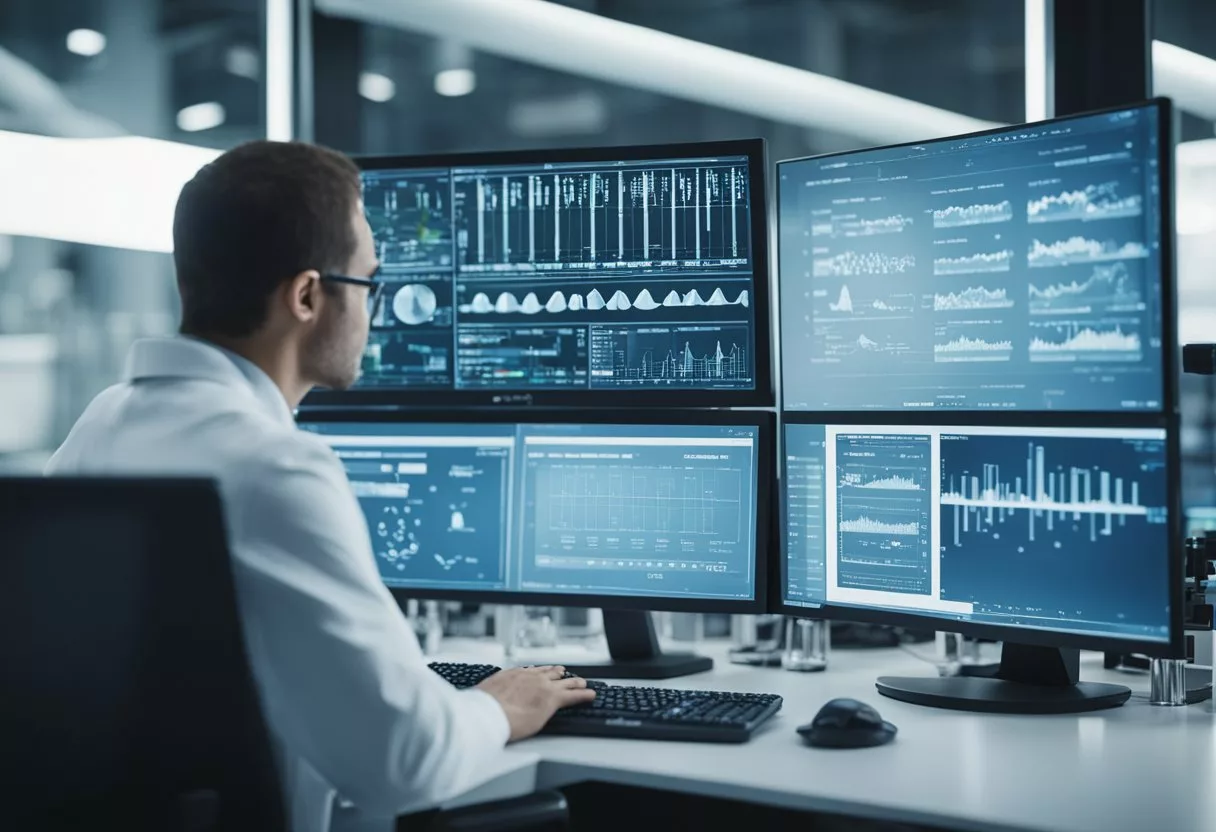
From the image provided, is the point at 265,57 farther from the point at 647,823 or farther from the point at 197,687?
the point at 197,687

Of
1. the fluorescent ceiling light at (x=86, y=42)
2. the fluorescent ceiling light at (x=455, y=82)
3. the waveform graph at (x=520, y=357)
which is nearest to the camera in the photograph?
the waveform graph at (x=520, y=357)

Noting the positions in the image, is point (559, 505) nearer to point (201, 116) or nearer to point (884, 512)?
point (884, 512)

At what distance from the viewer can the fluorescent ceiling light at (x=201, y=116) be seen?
2.72 metres

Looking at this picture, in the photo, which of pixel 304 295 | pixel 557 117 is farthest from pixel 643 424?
pixel 557 117

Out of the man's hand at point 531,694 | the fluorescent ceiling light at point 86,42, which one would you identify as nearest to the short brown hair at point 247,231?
the man's hand at point 531,694

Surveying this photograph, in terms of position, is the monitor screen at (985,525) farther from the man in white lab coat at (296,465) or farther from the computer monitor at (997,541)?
the man in white lab coat at (296,465)

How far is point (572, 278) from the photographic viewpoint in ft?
6.50

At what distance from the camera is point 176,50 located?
9.31ft

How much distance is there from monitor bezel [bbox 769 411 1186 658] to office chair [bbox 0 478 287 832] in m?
1.00

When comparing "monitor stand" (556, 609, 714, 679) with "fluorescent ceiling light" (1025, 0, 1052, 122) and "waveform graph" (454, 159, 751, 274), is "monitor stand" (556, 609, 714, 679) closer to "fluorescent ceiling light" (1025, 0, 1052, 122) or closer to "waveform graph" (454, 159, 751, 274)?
"waveform graph" (454, 159, 751, 274)

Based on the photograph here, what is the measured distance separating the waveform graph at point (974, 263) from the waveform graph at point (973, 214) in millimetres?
45

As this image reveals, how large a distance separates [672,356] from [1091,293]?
657 millimetres

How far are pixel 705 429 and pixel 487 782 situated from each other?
72 cm

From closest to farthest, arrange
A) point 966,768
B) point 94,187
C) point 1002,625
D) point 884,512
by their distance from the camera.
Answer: point 966,768 < point 1002,625 < point 884,512 < point 94,187
